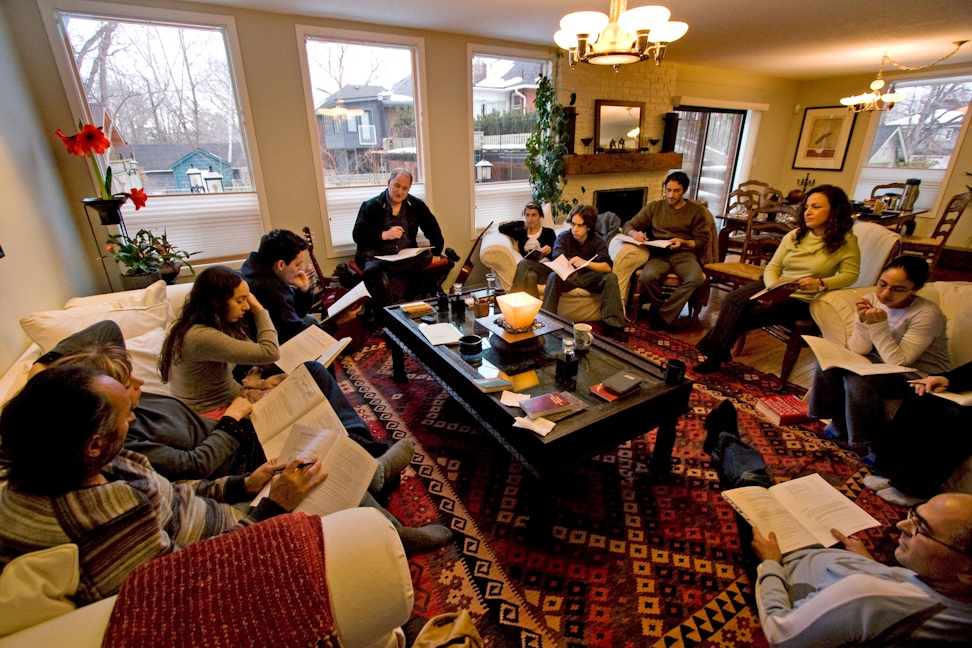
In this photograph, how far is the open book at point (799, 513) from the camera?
124cm

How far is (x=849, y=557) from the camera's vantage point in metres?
1.07

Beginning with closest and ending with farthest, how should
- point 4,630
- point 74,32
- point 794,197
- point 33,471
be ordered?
point 4,630 → point 33,471 → point 74,32 → point 794,197

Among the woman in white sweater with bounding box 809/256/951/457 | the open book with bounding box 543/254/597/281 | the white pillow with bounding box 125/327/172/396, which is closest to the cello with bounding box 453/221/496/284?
the open book with bounding box 543/254/597/281

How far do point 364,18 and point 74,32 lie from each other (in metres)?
1.79

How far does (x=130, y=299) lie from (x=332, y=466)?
5.31ft

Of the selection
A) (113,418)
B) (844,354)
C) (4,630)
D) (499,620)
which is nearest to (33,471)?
(113,418)

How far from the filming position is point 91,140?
228 centimetres

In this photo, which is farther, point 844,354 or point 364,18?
point 364,18

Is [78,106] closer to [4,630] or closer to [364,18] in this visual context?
[364,18]

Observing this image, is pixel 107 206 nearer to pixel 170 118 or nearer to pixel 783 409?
pixel 170 118

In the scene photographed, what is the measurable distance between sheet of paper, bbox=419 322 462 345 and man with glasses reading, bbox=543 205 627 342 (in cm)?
117

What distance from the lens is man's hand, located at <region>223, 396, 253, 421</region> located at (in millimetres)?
1381

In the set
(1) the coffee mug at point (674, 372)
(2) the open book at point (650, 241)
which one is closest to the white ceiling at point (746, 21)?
(2) the open book at point (650, 241)

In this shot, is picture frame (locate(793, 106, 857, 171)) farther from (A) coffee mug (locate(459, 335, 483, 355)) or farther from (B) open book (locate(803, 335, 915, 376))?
A: (A) coffee mug (locate(459, 335, 483, 355))
